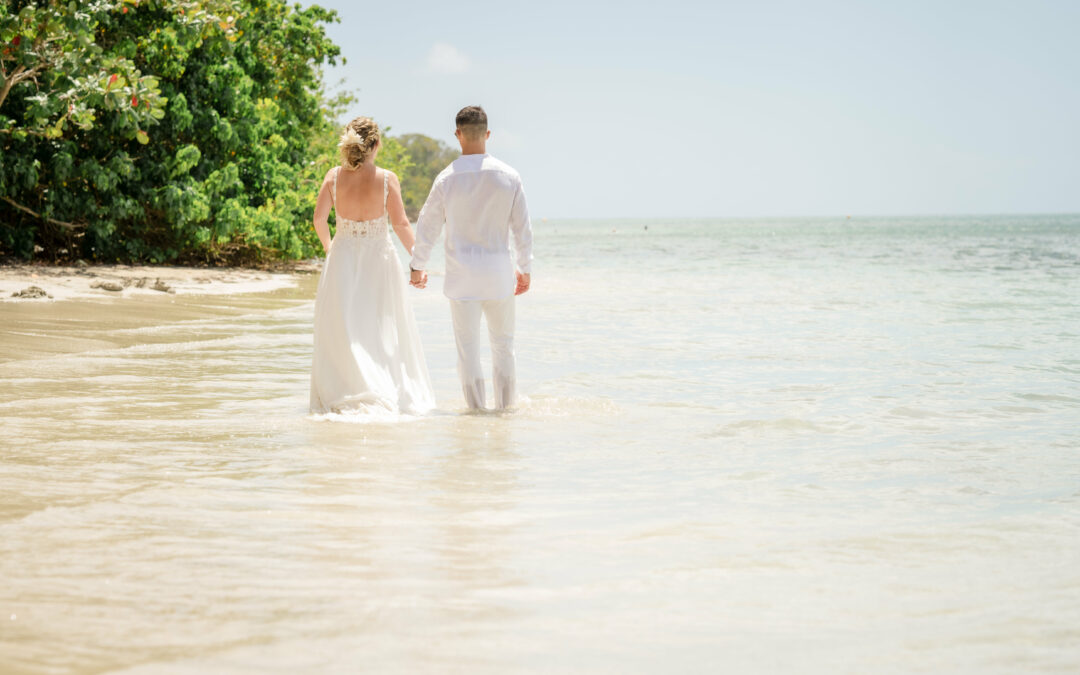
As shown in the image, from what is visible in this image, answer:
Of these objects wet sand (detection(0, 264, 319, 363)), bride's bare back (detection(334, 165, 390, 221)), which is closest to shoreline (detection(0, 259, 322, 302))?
wet sand (detection(0, 264, 319, 363))

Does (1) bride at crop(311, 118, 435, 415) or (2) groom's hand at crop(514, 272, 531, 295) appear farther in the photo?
(2) groom's hand at crop(514, 272, 531, 295)

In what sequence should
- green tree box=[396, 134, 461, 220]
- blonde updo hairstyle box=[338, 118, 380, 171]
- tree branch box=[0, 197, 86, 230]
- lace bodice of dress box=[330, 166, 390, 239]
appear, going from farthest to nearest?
green tree box=[396, 134, 461, 220] < tree branch box=[0, 197, 86, 230] < lace bodice of dress box=[330, 166, 390, 239] < blonde updo hairstyle box=[338, 118, 380, 171]

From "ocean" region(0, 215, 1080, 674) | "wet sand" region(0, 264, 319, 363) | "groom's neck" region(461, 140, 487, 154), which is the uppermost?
"groom's neck" region(461, 140, 487, 154)

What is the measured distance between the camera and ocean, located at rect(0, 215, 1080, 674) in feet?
11.0

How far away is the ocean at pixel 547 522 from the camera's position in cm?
336

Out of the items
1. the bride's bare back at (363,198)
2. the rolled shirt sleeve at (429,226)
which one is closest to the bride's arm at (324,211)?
the bride's bare back at (363,198)

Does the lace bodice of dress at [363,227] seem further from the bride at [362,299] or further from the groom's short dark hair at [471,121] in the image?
Result: the groom's short dark hair at [471,121]

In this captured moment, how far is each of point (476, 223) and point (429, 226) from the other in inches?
13.5

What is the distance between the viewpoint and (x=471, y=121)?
7.30 m

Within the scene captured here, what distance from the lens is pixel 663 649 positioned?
10.9ft

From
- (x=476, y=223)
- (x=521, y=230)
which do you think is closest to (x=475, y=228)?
(x=476, y=223)

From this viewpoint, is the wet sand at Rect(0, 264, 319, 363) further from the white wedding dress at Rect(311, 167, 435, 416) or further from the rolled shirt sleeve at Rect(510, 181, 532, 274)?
the rolled shirt sleeve at Rect(510, 181, 532, 274)

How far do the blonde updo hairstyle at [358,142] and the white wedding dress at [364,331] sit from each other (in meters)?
0.19

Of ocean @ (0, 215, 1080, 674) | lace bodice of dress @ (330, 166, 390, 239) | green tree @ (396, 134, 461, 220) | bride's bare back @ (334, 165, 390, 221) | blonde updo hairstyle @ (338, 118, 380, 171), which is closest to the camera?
ocean @ (0, 215, 1080, 674)
